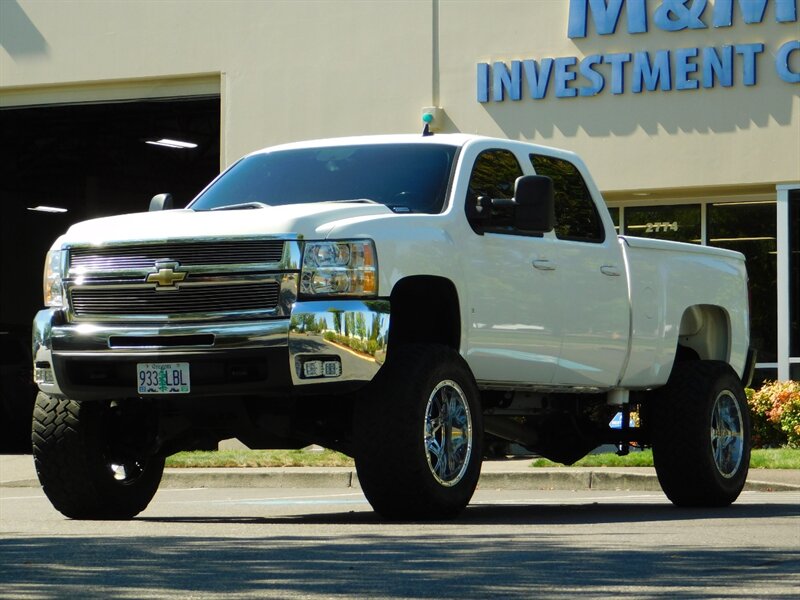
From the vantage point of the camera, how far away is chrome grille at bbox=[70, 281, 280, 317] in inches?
368

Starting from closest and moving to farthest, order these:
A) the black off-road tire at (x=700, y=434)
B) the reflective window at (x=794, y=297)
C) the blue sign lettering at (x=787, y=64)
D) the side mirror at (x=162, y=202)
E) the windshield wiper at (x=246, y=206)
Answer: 1. the windshield wiper at (x=246, y=206)
2. the side mirror at (x=162, y=202)
3. the black off-road tire at (x=700, y=434)
4. the blue sign lettering at (x=787, y=64)
5. the reflective window at (x=794, y=297)

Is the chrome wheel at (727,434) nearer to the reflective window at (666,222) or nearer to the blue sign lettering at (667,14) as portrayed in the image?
the blue sign lettering at (667,14)

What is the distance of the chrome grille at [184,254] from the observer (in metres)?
9.35

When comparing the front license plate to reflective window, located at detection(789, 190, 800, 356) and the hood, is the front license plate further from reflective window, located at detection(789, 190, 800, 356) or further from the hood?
reflective window, located at detection(789, 190, 800, 356)

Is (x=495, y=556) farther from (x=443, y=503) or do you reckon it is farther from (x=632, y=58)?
(x=632, y=58)

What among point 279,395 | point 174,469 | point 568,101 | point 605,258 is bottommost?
point 174,469

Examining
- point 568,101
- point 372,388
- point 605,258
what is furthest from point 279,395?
point 568,101

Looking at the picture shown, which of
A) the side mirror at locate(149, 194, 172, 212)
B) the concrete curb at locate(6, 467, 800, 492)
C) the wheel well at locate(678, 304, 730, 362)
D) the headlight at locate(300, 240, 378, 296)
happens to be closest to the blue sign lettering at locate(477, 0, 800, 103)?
the concrete curb at locate(6, 467, 800, 492)

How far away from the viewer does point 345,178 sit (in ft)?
34.9

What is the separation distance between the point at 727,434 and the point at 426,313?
2825 millimetres

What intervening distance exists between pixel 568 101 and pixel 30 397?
9.36 m

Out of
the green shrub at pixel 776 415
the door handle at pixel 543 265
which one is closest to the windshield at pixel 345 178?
the door handle at pixel 543 265

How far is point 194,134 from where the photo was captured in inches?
Answer: 1270

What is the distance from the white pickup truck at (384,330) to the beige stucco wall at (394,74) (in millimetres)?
9021
